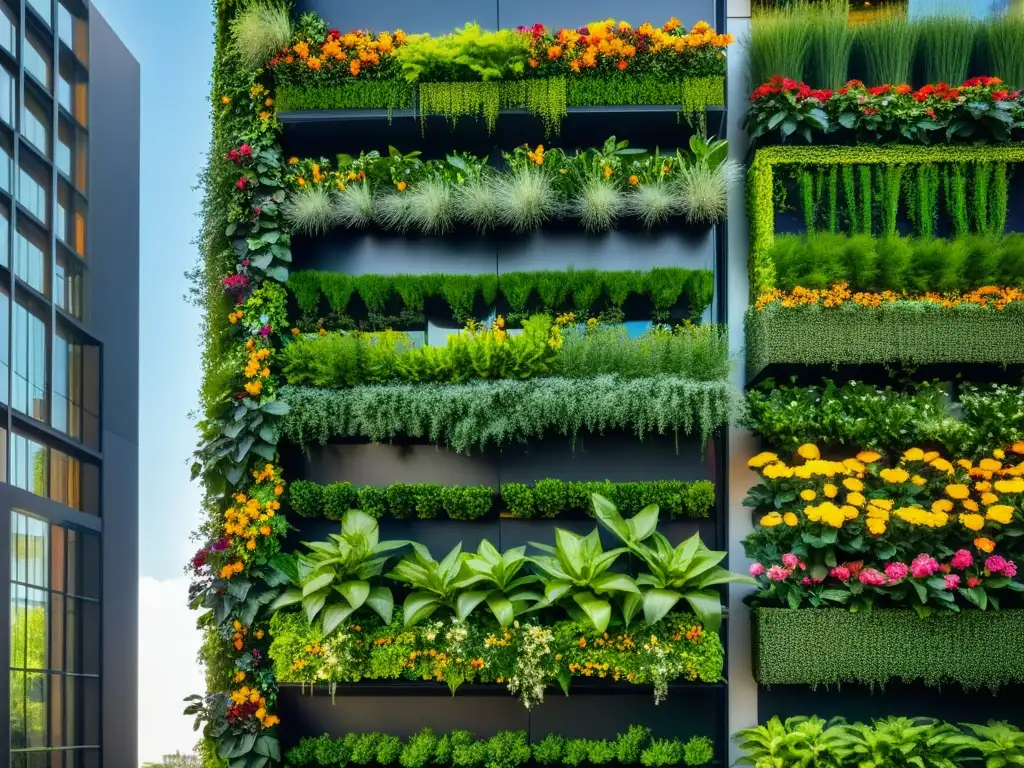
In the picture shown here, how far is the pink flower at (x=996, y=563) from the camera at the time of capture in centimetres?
476

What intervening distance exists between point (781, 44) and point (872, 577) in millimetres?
3060

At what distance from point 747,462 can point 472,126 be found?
2576 mm

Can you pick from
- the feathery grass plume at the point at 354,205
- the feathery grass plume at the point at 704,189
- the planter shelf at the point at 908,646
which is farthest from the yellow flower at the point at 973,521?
the feathery grass plume at the point at 354,205

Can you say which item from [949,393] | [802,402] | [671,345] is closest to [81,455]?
[671,345]

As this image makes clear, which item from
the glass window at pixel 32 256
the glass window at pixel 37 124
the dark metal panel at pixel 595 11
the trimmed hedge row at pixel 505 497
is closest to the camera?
the trimmed hedge row at pixel 505 497

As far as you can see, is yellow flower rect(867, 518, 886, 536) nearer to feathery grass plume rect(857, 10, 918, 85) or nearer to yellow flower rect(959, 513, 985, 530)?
yellow flower rect(959, 513, 985, 530)

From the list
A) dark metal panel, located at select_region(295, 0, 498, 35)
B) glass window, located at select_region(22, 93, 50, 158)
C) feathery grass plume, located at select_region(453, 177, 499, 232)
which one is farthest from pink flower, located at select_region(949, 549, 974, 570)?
glass window, located at select_region(22, 93, 50, 158)

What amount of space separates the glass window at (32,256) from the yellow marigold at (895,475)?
Answer: 628 centimetres

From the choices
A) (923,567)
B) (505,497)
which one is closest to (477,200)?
(505,497)

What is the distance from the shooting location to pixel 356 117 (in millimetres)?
5488

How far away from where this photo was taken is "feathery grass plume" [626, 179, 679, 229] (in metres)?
5.36

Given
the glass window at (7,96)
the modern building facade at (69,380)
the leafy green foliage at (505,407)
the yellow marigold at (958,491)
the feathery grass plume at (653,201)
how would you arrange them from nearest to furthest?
the yellow marigold at (958,491)
the leafy green foliage at (505,407)
the feathery grass plume at (653,201)
the modern building facade at (69,380)
the glass window at (7,96)

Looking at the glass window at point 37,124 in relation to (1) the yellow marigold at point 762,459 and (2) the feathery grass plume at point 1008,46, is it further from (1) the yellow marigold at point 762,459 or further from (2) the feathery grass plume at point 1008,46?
(2) the feathery grass plume at point 1008,46

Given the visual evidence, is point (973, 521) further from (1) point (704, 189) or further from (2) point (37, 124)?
(2) point (37, 124)
